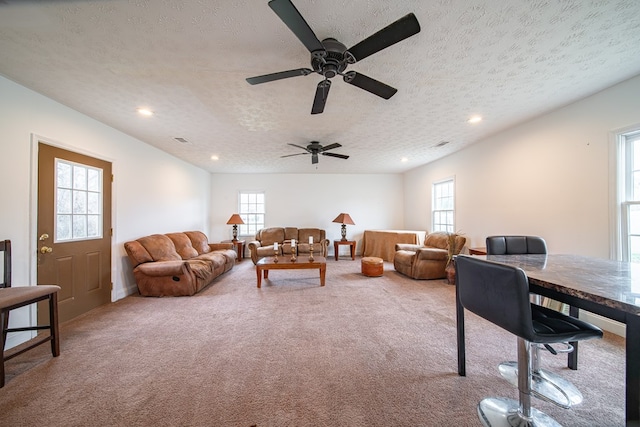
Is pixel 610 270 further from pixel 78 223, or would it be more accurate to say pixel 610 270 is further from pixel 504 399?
pixel 78 223

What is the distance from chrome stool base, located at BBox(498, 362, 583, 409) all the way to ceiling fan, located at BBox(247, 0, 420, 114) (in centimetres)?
230

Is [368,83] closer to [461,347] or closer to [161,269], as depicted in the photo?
[461,347]

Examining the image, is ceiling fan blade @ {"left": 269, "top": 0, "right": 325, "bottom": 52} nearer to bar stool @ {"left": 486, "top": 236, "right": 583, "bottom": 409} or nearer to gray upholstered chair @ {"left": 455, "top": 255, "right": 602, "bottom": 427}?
gray upholstered chair @ {"left": 455, "top": 255, "right": 602, "bottom": 427}

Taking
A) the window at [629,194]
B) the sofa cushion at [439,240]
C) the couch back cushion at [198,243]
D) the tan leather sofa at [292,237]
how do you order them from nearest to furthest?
the window at [629,194]
the sofa cushion at [439,240]
the couch back cushion at [198,243]
the tan leather sofa at [292,237]

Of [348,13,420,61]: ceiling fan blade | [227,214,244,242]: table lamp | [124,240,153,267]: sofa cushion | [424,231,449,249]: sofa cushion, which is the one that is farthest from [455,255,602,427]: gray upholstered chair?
[227,214,244,242]: table lamp

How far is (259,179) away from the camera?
6.89 meters

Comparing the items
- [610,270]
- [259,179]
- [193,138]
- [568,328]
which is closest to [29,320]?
[193,138]

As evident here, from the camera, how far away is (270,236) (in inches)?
250

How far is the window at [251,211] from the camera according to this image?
690 centimetres

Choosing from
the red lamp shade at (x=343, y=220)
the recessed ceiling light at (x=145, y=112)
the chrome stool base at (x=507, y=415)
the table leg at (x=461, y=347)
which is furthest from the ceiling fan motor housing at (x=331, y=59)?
Answer: the red lamp shade at (x=343, y=220)

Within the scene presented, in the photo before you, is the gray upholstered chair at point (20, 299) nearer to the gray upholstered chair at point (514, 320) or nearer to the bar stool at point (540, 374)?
the gray upholstered chair at point (514, 320)

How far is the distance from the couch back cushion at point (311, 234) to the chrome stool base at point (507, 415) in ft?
16.8

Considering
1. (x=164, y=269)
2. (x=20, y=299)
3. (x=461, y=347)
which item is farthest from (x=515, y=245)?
(x=164, y=269)

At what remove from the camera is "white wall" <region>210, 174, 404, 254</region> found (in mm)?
6816
